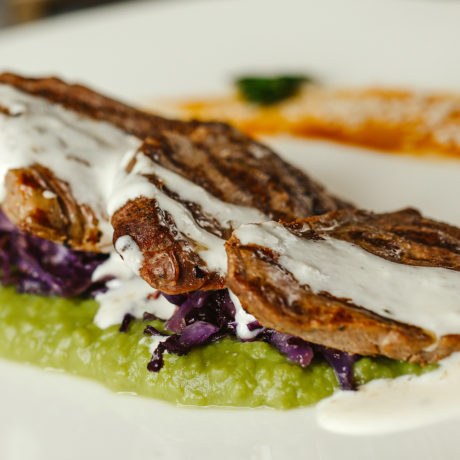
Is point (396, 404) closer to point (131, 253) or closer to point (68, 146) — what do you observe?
point (131, 253)

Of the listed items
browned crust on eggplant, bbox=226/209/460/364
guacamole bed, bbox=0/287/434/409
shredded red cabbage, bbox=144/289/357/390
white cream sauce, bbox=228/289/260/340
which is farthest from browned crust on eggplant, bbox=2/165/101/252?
browned crust on eggplant, bbox=226/209/460/364

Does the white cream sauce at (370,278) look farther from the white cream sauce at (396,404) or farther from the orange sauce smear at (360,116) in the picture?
the orange sauce smear at (360,116)

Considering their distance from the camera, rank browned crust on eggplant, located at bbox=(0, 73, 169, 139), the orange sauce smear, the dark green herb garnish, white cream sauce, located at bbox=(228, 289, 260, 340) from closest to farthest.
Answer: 1. white cream sauce, located at bbox=(228, 289, 260, 340)
2. browned crust on eggplant, located at bbox=(0, 73, 169, 139)
3. the orange sauce smear
4. the dark green herb garnish

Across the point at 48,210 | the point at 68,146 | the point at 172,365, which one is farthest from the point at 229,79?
the point at 172,365

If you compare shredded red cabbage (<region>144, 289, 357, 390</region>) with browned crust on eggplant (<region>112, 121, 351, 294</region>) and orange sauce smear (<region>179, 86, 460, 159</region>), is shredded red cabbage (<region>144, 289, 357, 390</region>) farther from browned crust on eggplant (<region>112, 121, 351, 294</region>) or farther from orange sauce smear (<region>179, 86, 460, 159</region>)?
orange sauce smear (<region>179, 86, 460, 159</region>)

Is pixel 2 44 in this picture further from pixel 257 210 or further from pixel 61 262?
pixel 257 210

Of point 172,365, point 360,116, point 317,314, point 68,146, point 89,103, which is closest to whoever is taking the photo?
point 317,314

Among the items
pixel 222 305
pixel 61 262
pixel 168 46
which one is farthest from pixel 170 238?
pixel 168 46
